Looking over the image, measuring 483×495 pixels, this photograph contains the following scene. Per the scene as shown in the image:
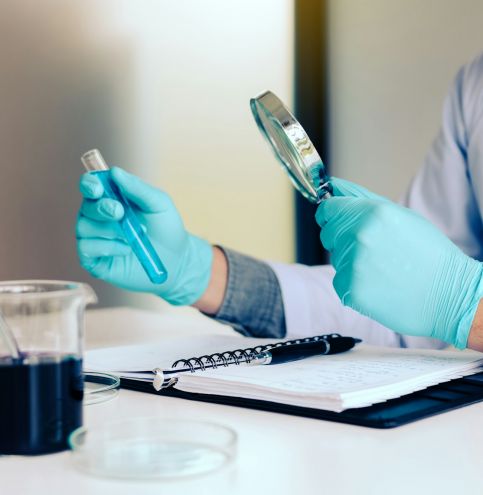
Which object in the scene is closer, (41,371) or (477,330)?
(41,371)

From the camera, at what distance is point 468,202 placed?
157 centimetres

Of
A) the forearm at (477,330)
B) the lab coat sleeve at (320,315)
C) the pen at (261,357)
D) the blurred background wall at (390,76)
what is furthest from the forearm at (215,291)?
the blurred background wall at (390,76)

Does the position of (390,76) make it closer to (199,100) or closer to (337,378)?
(199,100)

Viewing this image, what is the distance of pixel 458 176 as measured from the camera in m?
1.57

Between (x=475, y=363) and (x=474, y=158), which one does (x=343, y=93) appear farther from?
(x=475, y=363)

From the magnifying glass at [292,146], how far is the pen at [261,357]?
201 millimetres

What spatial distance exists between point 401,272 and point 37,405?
20.7 inches

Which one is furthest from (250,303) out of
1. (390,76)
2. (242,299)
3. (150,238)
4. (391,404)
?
(390,76)

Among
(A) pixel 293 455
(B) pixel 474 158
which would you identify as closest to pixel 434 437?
(A) pixel 293 455

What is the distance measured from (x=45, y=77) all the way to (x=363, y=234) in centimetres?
119

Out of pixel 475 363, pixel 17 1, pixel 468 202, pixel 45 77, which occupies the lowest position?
pixel 475 363

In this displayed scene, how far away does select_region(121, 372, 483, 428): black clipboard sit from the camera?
0.71 metres

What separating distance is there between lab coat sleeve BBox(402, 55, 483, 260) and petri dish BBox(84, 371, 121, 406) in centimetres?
93

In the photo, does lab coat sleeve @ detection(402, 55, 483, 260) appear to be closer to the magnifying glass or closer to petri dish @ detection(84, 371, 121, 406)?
the magnifying glass
